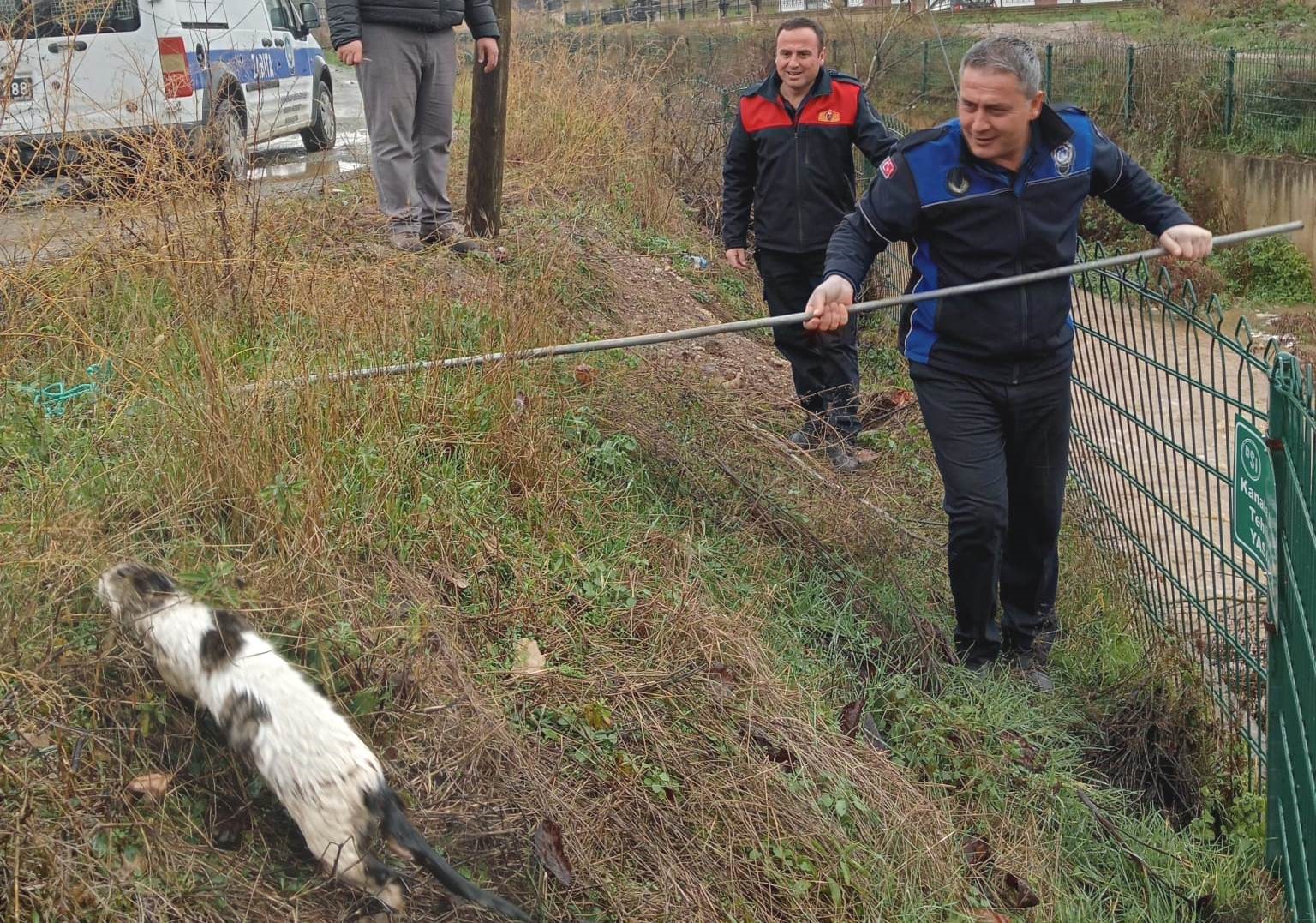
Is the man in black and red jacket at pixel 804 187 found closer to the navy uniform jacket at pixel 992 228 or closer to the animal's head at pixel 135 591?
the navy uniform jacket at pixel 992 228

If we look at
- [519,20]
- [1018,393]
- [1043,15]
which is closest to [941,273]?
[1018,393]

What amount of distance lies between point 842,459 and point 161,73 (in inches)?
136

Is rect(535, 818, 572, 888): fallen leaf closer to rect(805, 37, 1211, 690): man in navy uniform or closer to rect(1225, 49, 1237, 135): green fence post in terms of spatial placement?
rect(805, 37, 1211, 690): man in navy uniform

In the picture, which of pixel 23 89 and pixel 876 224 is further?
pixel 23 89

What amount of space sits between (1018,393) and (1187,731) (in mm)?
1208

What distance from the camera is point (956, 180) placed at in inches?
152

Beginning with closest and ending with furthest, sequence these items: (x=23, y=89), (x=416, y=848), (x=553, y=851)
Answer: (x=416, y=848)
(x=553, y=851)
(x=23, y=89)

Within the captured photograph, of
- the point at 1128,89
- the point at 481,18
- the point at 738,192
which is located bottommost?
the point at 1128,89

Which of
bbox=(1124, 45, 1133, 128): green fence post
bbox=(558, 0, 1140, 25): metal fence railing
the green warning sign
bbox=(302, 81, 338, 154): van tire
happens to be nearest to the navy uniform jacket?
the green warning sign

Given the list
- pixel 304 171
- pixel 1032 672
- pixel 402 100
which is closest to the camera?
pixel 1032 672

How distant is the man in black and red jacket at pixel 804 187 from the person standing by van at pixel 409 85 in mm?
1439

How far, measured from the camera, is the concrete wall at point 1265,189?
43.0ft

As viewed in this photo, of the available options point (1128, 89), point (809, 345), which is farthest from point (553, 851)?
point (1128, 89)

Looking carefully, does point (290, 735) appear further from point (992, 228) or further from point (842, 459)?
point (842, 459)
